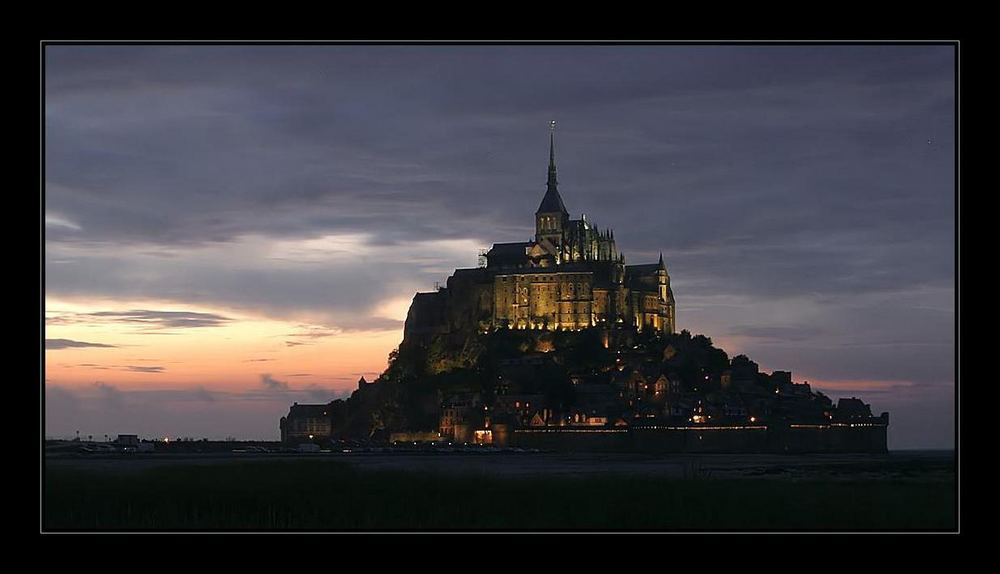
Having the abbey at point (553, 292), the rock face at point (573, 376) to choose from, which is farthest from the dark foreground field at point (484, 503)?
the abbey at point (553, 292)

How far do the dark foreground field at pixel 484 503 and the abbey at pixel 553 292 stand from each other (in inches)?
3676

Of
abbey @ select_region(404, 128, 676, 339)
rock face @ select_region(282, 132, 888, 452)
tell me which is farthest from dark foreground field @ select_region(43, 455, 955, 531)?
abbey @ select_region(404, 128, 676, 339)

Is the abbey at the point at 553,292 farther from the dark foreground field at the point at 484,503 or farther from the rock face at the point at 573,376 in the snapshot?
the dark foreground field at the point at 484,503

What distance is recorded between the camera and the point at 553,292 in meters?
156

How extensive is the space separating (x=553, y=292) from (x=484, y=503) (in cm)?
10966

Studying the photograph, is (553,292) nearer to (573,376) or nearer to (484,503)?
(573,376)

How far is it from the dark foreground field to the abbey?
306ft


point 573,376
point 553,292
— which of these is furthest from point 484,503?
point 553,292

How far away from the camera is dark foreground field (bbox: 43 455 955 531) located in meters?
40.3

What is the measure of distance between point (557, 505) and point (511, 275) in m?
112

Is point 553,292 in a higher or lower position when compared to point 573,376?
higher

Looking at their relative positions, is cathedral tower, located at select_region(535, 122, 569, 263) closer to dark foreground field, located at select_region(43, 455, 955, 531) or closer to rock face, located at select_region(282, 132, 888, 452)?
rock face, located at select_region(282, 132, 888, 452)
